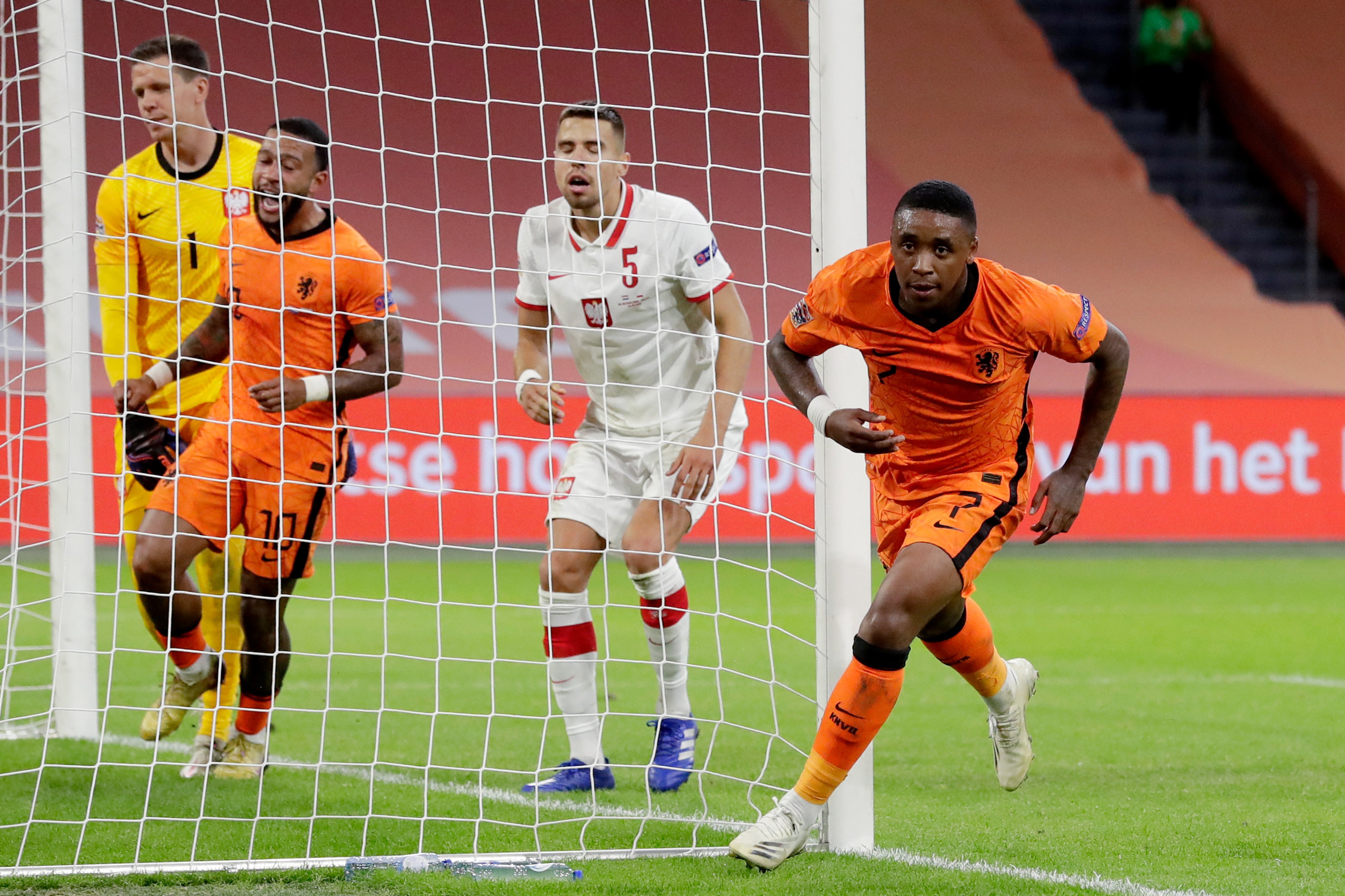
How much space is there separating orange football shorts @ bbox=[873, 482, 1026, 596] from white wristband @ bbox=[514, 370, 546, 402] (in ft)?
4.36

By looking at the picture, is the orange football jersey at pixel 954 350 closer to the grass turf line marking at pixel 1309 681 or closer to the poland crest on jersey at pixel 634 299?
the poland crest on jersey at pixel 634 299

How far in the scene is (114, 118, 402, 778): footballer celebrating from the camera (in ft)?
16.3

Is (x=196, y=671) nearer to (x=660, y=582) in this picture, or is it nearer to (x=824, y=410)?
(x=660, y=582)

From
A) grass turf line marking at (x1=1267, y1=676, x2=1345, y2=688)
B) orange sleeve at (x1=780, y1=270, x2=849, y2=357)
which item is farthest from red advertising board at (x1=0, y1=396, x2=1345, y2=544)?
orange sleeve at (x1=780, y1=270, x2=849, y2=357)

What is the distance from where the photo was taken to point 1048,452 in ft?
46.6

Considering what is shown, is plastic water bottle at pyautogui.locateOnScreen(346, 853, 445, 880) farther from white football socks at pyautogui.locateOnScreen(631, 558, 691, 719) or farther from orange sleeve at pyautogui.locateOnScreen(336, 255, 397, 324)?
orange sleeve at pyautogui.locateOnScreen(336, 255, 397, 324)

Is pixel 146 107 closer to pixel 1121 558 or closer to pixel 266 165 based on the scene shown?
pixel 266 165

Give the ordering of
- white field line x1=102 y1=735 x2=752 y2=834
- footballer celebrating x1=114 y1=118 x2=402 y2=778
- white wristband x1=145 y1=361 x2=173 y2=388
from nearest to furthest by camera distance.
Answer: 1. white field line x1=102 y1=735 x2=752 y2=834
2. footballer celebrating x1=114 y1=118 x2=402 y2=778
3. white wristband x1=145 y1=361 x2=173 y2=388

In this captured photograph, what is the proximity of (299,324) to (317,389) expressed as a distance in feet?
1.20

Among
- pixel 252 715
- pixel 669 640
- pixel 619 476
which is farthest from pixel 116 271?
pixel 669 640

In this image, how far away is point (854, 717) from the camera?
3.71 m

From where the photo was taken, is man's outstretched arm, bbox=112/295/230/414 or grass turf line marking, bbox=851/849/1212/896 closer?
grass turf line marking, bbox=851/849/1212/896

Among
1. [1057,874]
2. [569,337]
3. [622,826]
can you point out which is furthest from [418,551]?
[1057,874]

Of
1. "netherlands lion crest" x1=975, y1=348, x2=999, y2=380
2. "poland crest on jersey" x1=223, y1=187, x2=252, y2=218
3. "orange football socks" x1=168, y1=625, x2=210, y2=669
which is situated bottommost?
"orange football socks" x1=168, y1=625, x2=210, y2=669
